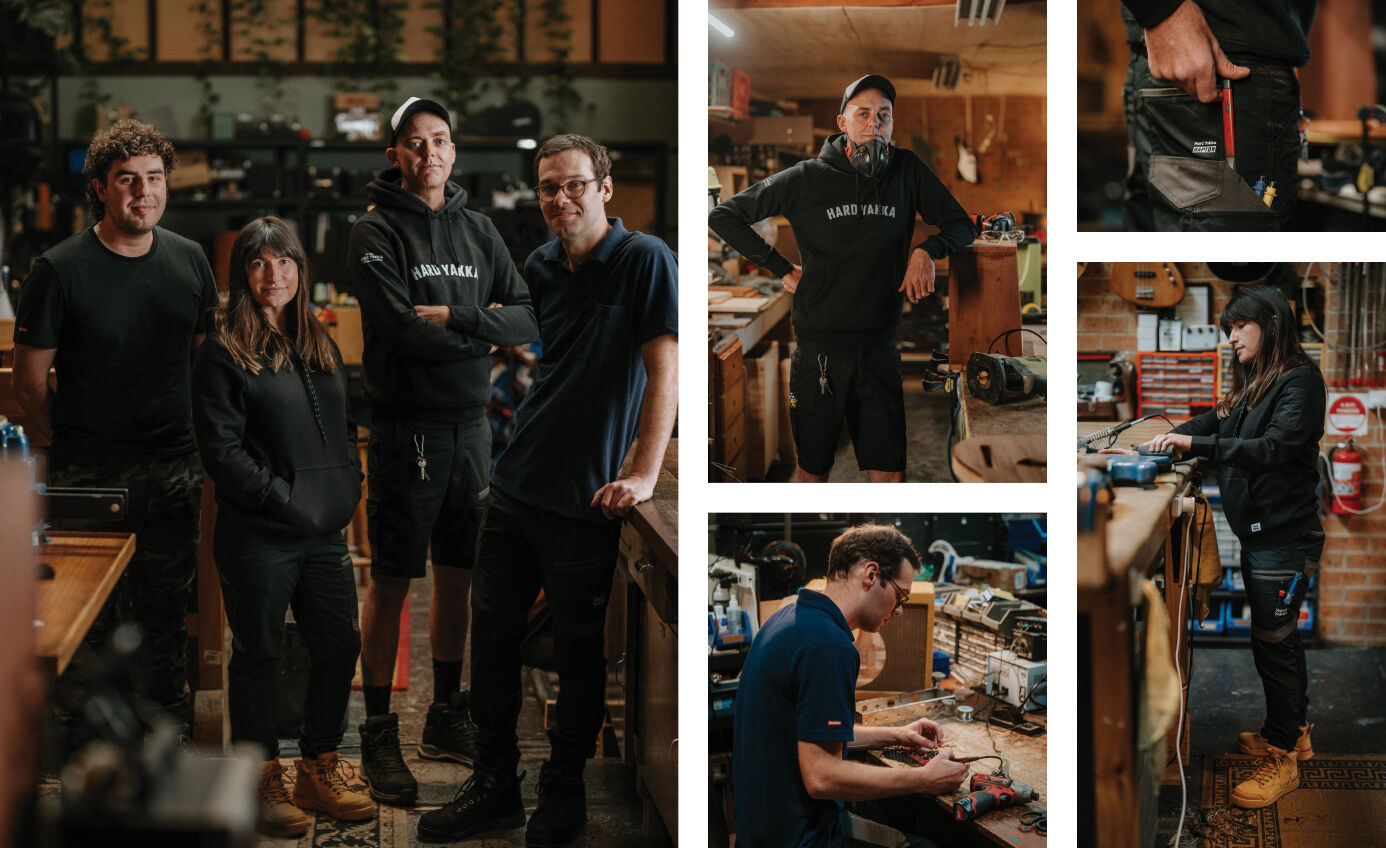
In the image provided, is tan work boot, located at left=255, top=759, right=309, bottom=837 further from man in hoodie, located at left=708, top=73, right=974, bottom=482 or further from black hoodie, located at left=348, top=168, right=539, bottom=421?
man in hoodie, located at left=708, top=73, right=974, bottom=482

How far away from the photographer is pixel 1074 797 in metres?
2.31

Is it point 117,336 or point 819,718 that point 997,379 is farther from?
point 117,336

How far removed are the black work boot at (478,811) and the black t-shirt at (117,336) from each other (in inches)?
41.9

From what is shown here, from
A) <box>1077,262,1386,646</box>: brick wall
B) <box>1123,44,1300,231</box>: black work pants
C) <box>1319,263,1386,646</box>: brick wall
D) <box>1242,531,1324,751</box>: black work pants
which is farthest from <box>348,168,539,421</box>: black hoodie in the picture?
<box>1319,263,1386,646</box>: brick wall

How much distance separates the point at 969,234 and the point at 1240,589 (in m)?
1.18

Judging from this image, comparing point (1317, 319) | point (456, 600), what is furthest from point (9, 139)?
point (1317, 319)

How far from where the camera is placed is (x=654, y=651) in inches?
108

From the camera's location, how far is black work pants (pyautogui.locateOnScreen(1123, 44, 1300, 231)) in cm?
235

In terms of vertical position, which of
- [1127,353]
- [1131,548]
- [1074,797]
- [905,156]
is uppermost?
[905,156]

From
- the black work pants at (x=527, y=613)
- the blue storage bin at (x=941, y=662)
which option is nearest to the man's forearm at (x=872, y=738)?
the blue storage bin at (x=941, y=662)

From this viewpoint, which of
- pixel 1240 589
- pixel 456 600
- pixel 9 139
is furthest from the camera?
pixel 9 139

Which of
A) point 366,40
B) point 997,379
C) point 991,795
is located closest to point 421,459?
point 997,379

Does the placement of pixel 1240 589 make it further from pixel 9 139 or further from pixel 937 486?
pixel 9 139

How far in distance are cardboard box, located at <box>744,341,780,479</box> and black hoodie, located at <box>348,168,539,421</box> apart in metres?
0.79
